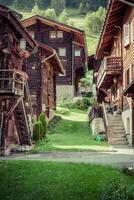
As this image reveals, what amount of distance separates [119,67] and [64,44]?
20.8m

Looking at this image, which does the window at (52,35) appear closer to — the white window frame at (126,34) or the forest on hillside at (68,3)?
the white window frame at (126,34)

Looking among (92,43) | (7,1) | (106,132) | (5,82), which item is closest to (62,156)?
(5,82)

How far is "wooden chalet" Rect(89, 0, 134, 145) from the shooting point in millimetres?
30703

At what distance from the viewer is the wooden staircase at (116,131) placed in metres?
31.3

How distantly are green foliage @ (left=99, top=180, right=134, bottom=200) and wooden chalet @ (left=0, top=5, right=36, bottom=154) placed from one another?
10.1m

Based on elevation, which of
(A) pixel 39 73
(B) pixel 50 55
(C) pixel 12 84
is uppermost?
(B) pixel 50 55

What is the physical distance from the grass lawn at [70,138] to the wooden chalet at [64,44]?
34.1ft

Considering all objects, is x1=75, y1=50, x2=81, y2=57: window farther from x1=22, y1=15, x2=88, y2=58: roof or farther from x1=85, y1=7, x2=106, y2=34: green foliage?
x1=85, y1=7, x2=106, y2=34: green foliage

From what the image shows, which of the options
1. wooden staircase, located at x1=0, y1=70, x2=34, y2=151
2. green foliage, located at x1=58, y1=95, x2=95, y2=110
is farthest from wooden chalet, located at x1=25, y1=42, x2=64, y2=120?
green foliage, located at x1=58, y1=95, x2=95, y2=110

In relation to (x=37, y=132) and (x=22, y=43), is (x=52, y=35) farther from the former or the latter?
(x=22, y=43)

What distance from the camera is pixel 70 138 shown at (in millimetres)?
32250

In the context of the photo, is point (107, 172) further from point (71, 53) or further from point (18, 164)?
point (71, 53)

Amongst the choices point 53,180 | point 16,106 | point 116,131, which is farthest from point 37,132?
point 53,180

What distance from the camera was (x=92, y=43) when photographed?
119375mm
